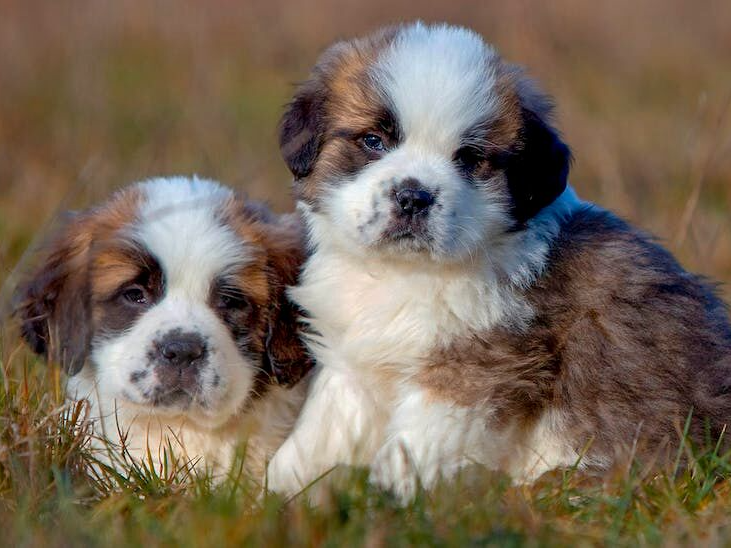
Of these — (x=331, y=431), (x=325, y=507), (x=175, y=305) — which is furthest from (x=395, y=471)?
(x=175, y=305)

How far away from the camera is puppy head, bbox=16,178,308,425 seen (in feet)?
13.9

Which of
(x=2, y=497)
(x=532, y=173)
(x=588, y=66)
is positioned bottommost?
(x=588, y=66)

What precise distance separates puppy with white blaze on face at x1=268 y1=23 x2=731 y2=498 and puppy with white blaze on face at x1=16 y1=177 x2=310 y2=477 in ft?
0.58

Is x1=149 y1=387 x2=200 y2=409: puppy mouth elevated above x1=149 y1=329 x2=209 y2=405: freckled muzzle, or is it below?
below

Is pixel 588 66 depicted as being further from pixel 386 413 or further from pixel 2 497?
pixel 2 497

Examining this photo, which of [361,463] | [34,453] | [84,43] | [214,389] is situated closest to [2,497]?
[34,453]

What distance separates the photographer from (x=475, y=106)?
411 cm

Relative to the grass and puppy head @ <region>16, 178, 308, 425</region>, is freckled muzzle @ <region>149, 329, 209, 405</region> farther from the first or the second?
the grass

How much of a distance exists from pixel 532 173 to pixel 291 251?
105 cm

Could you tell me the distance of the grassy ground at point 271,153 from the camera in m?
3.36

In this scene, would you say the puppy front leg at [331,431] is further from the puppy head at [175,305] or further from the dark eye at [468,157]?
the dark eye at [468,157]

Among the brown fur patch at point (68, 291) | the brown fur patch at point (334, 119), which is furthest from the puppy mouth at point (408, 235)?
the brown fur patch at point (68, 291)

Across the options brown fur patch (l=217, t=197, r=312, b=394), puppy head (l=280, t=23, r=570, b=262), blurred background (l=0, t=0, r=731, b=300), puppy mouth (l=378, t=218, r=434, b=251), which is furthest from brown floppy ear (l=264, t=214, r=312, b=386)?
blurred background (l=0, t=0, r=731, b=300)

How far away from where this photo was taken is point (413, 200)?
393 centimetres
